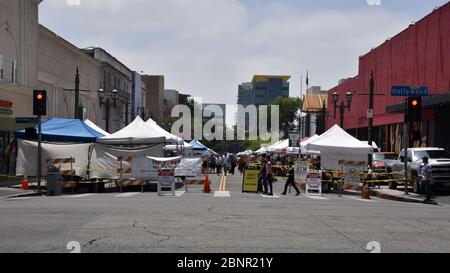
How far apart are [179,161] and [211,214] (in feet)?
48.7

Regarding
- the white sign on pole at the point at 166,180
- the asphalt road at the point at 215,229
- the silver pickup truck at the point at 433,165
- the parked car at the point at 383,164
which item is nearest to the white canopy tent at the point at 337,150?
the parked car at the point at 383,164

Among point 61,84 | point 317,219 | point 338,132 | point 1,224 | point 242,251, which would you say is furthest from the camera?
point 61,84

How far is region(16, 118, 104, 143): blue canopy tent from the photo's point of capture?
1198 inches

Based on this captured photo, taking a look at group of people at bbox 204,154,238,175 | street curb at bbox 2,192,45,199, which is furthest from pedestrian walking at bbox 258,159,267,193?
group of people at bbox 204,154,238,175

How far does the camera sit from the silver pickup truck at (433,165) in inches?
1053

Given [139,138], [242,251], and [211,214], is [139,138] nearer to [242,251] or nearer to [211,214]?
[211,214]

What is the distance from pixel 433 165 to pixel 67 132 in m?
17.8

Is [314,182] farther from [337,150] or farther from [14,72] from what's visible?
[14,72]

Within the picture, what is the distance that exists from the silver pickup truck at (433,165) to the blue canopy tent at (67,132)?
15.6 meters

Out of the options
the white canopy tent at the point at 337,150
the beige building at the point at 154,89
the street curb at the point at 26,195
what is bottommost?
the street curb at the point at 26,195

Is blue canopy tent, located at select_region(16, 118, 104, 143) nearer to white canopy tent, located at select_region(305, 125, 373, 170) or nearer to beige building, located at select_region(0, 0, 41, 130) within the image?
beige building, located at select_region(0, 0, 41, 130)

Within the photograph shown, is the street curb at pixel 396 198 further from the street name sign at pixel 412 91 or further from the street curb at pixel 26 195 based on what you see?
the street curb at pixel 26 195
